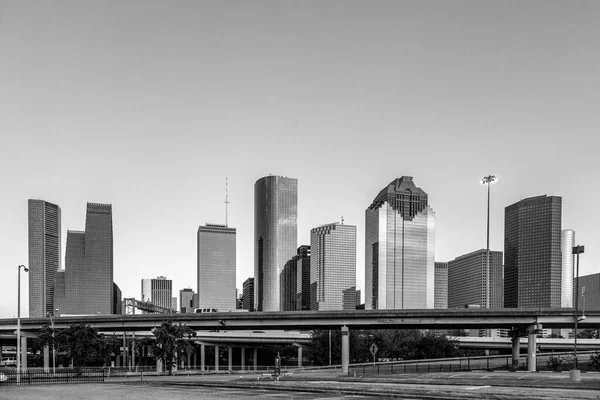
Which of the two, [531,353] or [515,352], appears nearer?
[531,353]

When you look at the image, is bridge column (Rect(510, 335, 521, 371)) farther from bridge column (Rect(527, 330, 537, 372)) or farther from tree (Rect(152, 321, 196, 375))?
tree (Rect(152, 321, 196, 375))

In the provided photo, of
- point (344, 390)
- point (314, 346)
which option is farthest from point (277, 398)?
point (314, 346)

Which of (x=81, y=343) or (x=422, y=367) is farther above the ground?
(x=81, y=343)

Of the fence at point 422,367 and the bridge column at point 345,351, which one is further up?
the bridge column at point 345,351

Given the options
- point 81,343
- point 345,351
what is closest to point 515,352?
point 345,351

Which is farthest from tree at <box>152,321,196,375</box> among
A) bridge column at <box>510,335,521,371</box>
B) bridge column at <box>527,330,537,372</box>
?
bridge column at <box>527,330,537,372</box>

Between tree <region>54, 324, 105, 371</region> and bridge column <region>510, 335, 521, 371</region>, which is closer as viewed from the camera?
tree <region>54, 324, 105, 371</region>

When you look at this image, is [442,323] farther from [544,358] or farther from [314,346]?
[544,358]

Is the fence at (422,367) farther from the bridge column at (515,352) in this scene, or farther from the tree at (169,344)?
the tree at (169,344)

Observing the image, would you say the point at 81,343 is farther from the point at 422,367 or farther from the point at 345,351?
the point at 422,367

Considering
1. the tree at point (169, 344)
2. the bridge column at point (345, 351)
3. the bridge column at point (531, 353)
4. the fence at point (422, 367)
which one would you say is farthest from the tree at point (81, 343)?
the bridge column at point (531, 353)

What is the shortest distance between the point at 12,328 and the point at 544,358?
11834 centimetres

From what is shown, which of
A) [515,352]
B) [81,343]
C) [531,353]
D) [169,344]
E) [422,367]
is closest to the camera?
[531,353]

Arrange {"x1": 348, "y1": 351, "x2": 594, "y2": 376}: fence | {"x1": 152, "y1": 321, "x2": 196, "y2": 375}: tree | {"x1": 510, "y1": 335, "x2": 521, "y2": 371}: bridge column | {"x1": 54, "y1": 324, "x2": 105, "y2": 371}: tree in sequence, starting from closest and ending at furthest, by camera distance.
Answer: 1. {"x1": 152, "y1": 321, "x2": 196, "y2": 375}: tree
2. {"x1": 54, "y1": 324, "x2": 105, "y2": 371}: tree
3. {"x1": 510, "y1": 335, "x2": 521, "y2": 371}: bridge column
4. {"x1": 348, "y1": 351, "x2": 594, "y2": 376}: fence
